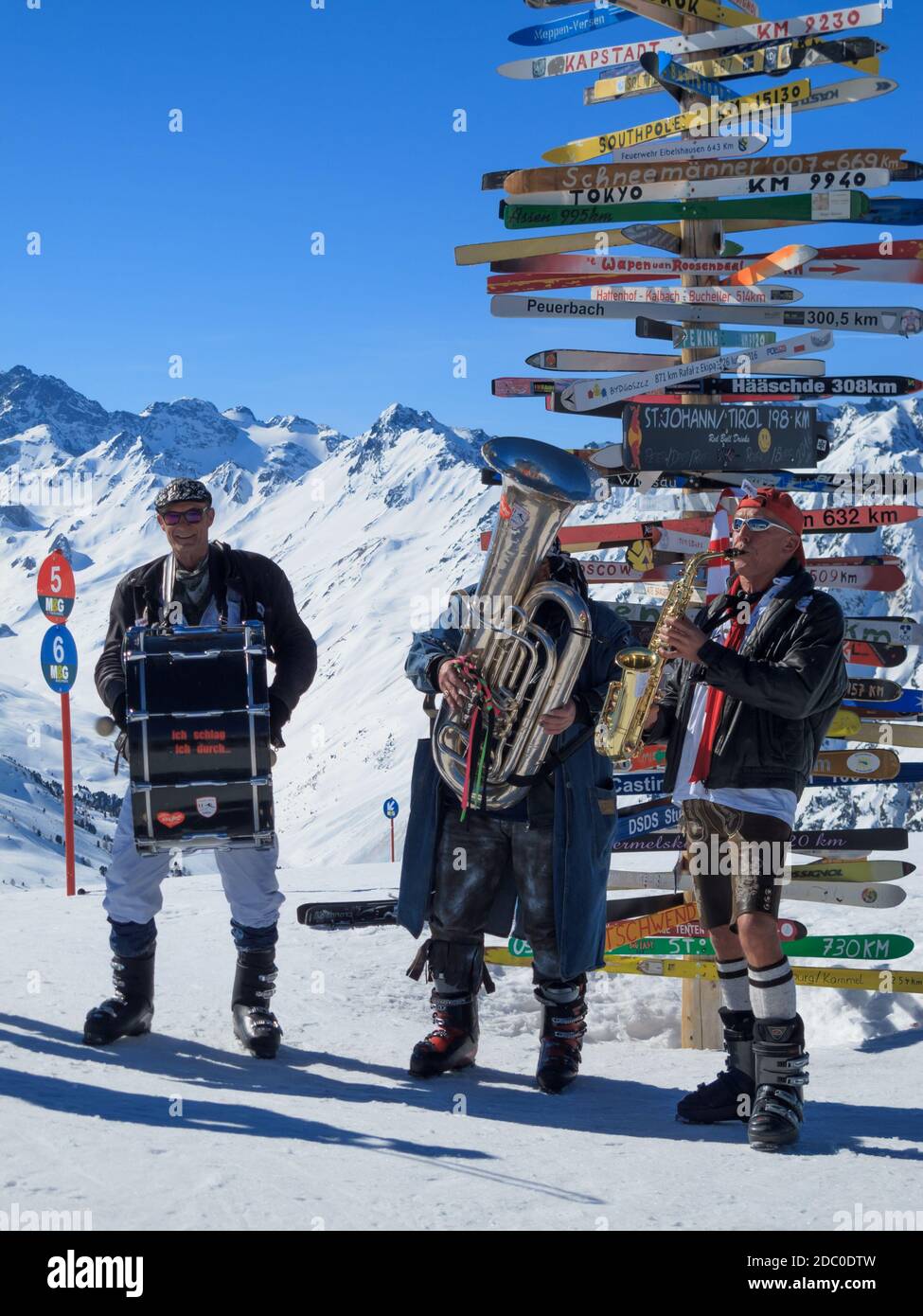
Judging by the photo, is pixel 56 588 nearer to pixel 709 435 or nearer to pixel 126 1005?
pixel 126 1005

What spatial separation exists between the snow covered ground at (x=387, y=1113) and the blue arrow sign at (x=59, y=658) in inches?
174

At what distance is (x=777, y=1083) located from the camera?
172 inches

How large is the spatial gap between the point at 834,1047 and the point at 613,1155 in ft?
8.42

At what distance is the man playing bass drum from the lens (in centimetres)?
434

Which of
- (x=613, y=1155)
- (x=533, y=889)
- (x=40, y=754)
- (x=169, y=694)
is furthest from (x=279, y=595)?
(x=40, y=754)

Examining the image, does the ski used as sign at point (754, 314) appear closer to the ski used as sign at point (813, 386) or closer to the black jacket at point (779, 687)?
the ski used as sign at point (813, 386)

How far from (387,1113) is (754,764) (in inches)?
70.3

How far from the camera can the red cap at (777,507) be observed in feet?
15.1

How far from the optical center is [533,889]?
17.0 feet

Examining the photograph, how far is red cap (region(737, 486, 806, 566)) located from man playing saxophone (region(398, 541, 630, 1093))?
2.42 ft

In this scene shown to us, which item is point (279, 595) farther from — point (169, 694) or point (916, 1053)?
point (916, 1053)

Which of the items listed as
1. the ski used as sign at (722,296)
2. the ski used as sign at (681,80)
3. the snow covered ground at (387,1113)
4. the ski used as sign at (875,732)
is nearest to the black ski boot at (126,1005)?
the snow covered ground at (387,1113)

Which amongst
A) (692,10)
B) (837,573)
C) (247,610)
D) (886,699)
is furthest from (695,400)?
(247,610)
